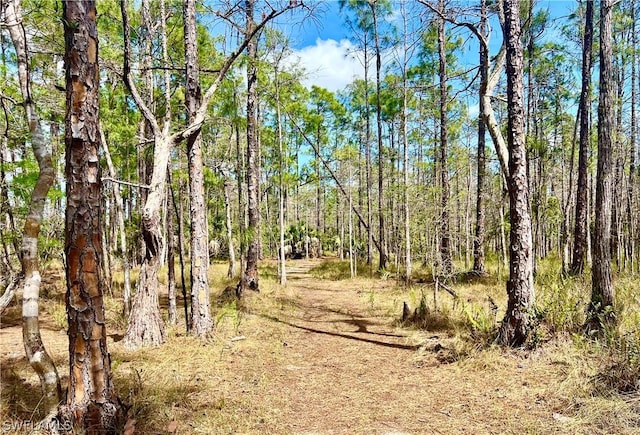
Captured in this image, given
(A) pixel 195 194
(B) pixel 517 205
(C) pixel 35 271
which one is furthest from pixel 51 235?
(B) pixel 517 205

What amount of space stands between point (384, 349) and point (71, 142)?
209 inches

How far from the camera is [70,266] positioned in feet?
8.37

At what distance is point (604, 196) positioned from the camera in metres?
5.25

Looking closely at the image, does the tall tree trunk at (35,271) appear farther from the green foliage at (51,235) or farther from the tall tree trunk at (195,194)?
the green foliage at (51,235)

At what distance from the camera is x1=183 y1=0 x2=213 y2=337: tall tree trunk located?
609 centimetres

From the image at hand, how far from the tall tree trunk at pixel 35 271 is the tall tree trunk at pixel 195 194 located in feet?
9.14

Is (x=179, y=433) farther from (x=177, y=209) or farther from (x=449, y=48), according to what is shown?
(x=449, y=48)

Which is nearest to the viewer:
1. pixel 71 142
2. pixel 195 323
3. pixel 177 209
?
pixel 71 142

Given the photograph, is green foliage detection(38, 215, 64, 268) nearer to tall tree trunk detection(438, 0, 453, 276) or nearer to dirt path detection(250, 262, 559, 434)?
dirt path detection(250, 262, 559, 434)

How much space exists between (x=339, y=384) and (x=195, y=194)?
3.85m

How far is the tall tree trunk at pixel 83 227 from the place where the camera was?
2549 millimetres

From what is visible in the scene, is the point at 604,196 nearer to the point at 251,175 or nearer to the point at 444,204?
the point at 444,204

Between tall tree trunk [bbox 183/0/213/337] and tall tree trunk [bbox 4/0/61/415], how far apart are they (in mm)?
Answer: 2785

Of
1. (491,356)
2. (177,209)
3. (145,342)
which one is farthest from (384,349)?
(177,209)
